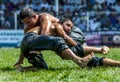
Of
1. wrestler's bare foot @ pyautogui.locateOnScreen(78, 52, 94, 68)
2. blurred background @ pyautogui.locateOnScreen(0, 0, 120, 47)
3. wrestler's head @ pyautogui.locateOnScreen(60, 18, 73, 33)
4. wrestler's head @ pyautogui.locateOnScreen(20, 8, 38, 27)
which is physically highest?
wrestler's head @ pyautogui.locateOnScreen(20, 8, 38, 27)

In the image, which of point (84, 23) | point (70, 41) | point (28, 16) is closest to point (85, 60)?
point (70, 41)

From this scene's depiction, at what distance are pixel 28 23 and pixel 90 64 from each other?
135 cm

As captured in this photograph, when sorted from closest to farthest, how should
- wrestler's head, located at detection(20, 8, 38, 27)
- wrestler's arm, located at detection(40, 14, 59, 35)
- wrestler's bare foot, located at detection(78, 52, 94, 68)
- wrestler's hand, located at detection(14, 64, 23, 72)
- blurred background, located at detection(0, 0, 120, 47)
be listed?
wrestler's bare foot, located at detection(78, 52, 94, 68)
wrestler's head, located at detection(20, 8, 38, 27)
wrestler's arm, located at detection(40, 14, 59, 35)
wrestler's hand, located at detection(14, 64, 23, 72)
blurred background, located at detection(0, 0, 120, 47)

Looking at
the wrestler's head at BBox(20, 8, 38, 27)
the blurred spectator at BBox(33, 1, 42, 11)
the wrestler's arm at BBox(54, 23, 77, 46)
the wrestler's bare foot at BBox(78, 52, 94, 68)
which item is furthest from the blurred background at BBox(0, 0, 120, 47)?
the wrestler's bare foot at BBox(78, 52, 94, 68)

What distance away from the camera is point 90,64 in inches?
361

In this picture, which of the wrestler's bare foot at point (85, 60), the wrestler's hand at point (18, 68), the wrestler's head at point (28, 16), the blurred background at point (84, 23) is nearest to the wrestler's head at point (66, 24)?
the wrestler's head at point (28, 16)

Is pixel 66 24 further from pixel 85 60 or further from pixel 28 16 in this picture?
pixel 85 60

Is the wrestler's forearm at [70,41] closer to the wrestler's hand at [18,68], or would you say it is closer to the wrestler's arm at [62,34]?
the wrestler's arm at [62,34]

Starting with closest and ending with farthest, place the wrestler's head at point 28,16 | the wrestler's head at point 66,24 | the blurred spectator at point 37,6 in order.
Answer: the wrestler's head at point 28,16 → the wrestler's head at point 66,24 → the blurred spectator at point 37,6

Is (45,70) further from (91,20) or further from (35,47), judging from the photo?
(91,20)

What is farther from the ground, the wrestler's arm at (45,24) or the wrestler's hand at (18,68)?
the wrestler's arm at (45,24)

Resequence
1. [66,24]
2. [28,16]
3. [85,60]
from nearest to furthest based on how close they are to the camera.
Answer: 1. [85,60]
2. [28,16]
3. [66,24]

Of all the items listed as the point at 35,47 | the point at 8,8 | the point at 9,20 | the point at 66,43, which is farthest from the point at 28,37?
the point at 8,8

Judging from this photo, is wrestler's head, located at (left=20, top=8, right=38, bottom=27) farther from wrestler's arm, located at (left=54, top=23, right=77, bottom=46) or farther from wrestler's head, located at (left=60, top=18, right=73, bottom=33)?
wrestler's head, located at (left=60, top=18, right=73, bottom=33)
